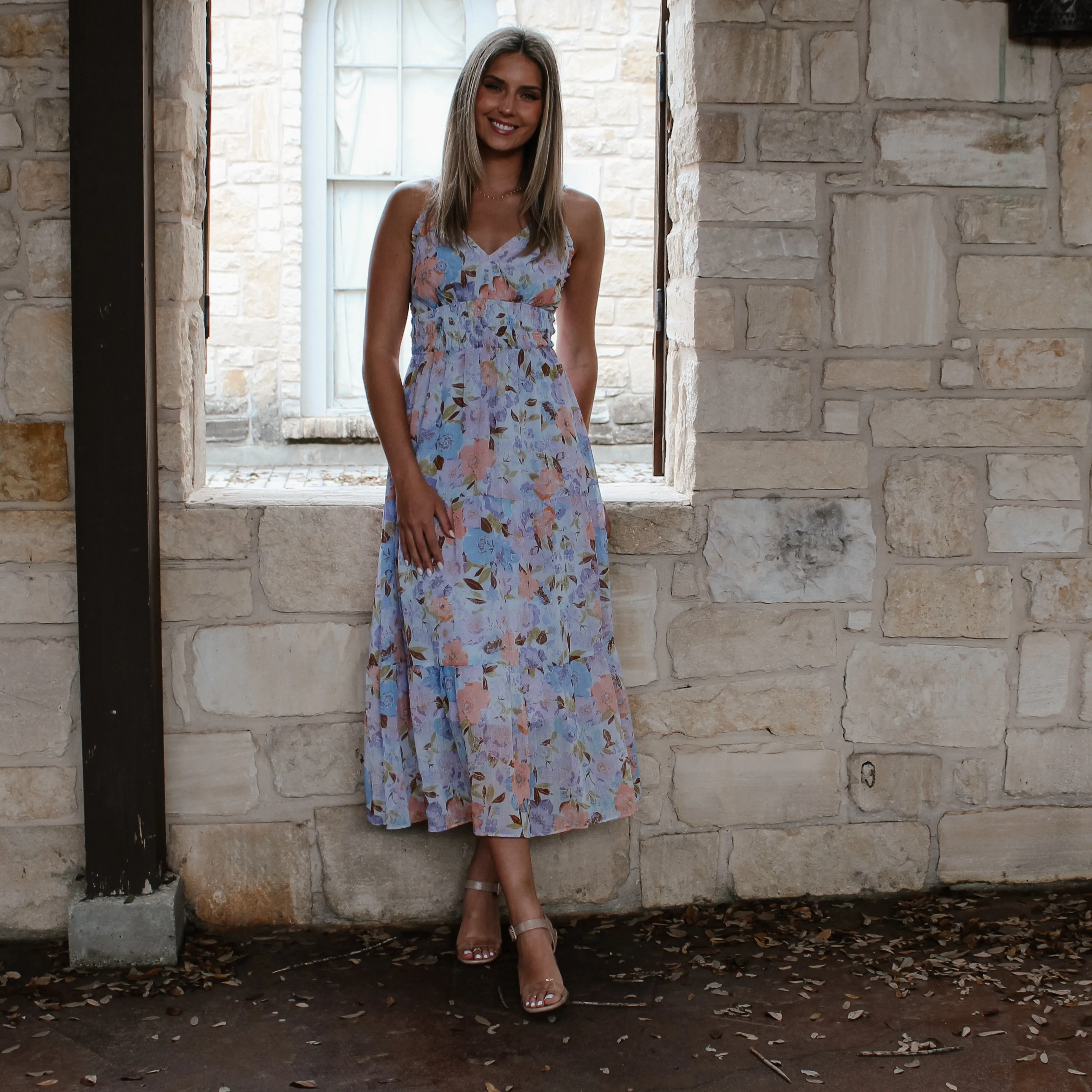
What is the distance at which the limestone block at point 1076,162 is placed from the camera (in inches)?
106

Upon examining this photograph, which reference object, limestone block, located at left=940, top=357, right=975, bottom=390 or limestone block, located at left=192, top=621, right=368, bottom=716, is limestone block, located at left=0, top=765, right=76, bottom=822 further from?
limestone block, located at left=940, top=357, right=975, bottom=390

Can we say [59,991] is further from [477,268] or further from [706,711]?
[477,268]

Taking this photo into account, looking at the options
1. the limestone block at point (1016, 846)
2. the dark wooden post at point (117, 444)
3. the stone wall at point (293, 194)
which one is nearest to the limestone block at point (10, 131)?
the dark wooden post at point (117, 444)

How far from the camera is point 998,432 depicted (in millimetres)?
2773

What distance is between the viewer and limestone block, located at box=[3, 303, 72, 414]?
251 centimetres

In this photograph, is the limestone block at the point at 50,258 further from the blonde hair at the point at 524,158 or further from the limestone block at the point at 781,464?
the limestone block at the point at 781,464

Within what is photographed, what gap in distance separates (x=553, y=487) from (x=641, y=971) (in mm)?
1019

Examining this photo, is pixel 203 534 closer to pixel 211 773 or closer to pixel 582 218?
pixel 211 773

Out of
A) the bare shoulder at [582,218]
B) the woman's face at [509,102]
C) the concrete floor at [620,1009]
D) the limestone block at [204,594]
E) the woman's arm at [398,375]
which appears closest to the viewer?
the concrete floor at [620,1009]

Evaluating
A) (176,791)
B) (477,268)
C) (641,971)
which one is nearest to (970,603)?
(641,971)

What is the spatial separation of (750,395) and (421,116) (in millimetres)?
3320

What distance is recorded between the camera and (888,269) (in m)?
2.70

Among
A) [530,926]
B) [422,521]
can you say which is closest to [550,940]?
[530,926]

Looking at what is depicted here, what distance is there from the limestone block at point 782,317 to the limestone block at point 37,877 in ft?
5.94
